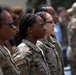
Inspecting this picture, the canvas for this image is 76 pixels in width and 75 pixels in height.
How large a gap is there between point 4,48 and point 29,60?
1.74 ft

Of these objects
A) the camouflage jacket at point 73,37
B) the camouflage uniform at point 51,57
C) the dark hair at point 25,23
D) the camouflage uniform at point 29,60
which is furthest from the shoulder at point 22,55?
the camouflage jacket at point 73,37

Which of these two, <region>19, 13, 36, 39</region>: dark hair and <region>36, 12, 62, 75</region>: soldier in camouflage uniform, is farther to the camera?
<region>36, 12, 62, 75</region>: soldier in camouflage uniform

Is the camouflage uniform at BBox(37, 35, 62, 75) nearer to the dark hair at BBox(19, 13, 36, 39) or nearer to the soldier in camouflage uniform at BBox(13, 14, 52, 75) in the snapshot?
the soldier in camouflage uniform at BBox(13, 14, 52, 75)

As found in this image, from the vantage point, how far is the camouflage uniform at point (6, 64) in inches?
187

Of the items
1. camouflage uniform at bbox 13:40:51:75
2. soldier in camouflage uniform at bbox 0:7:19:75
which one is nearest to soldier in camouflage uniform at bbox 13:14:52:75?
camouflage uniform at bbox 13:40:51:75

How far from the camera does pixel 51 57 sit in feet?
20.4

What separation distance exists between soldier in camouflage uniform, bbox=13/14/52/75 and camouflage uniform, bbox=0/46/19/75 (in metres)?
0.39

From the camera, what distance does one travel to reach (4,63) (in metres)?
4.75

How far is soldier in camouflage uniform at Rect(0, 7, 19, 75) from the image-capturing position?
476 cm

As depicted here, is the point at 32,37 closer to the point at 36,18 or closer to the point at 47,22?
the point at 36,18

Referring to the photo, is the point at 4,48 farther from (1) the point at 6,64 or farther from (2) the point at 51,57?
(2) the point at 51,57

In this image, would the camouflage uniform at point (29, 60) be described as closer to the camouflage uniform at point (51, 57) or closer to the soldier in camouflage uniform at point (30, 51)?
the soldier in camouflage uniform at point (30, 51)

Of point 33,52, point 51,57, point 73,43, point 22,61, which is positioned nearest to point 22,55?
point 22,61

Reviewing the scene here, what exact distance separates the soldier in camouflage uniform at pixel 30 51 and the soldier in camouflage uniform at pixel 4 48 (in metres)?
0.36
